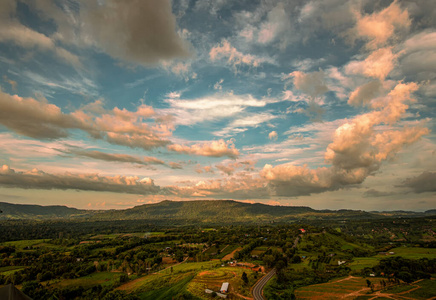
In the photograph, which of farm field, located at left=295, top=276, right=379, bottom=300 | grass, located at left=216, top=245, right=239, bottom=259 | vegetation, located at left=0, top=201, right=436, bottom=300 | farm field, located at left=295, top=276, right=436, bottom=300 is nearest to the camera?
farm field, located at left=295, top=276, right=436, bottom=300

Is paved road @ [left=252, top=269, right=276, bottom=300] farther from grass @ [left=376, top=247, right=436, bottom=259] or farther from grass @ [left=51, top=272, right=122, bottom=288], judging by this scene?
grass @ [left=376, top=247, right=436, bottom=259]

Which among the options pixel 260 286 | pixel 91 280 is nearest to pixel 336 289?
pixel 260 286

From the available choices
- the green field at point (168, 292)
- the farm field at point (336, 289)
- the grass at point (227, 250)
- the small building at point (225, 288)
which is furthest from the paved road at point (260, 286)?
the grass at point (227, 250)

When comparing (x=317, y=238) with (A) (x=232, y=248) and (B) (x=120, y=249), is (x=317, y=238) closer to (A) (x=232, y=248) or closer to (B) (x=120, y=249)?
(A) (x=232, y=248)

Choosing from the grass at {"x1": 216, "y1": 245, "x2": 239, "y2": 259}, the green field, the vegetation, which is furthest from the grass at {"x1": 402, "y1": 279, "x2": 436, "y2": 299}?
the grass at {"x1": 216, "y1": 245, "x2": 239, "y2": 259}

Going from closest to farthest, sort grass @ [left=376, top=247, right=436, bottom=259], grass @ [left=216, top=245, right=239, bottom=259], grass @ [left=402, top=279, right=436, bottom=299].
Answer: grass @ [left=402, top=279, right=436, bottom=299]
grass @ [left=376, top=247, right=436, bottom=259]
grass @ [left=216, top=245, right=239, bottom=259]

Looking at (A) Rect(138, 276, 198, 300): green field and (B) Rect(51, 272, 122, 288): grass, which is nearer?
(A) Rect(138, 276, 198, 300): green field

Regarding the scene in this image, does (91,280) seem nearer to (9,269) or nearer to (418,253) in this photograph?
(9,269)

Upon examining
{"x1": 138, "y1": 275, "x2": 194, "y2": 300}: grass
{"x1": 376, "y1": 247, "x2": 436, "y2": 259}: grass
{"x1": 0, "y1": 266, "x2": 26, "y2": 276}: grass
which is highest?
{"x1": 376, "y1": 247, "x2": 436, "y2": 259}: grass

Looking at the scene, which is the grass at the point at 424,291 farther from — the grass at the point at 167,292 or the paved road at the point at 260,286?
the grass at the point at 167,292
